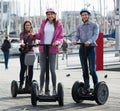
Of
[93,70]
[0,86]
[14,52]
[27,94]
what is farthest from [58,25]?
[14,52]

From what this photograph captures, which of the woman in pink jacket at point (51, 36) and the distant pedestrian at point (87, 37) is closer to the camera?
the woman in pink jacket at point (51, 36)

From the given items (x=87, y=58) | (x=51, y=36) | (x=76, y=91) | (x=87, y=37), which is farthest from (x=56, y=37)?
(x=76, y=91)

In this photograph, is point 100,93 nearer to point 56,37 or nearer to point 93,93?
point 93,93

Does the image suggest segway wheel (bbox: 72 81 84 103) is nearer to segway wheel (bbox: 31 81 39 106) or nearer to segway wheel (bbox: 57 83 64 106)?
segway wheel (bbox: 57 83 64 106)

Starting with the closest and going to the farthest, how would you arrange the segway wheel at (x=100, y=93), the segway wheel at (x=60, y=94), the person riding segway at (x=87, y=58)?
the segway wheel at (x=60, y=94), the segway wheel at (x=100, y=93), the person riding segway at (x=87, y=58)

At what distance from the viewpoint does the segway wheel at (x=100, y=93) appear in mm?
9508

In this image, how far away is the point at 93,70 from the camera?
975cm

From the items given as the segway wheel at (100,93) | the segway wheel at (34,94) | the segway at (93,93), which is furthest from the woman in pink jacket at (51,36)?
the segway wheel at (100,93)

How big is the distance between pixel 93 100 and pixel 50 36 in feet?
4.95

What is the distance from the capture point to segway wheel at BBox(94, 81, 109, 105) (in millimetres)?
9508

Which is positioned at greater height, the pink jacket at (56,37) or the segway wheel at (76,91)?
the pink jacket at (56,37)

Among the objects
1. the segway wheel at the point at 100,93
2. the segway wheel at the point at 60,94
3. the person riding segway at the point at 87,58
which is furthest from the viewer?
the person riding segway at the point at 87,58

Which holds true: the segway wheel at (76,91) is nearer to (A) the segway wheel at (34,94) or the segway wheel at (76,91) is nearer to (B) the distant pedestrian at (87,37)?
(B) the distant pedestrian at (87,37)

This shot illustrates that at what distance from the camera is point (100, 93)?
377 inches
